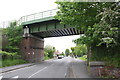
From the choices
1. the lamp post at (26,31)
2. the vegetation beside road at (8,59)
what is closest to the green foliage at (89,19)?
the vegetation beside road at (8,59)

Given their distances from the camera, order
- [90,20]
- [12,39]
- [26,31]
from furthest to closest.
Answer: [26,31], [12,39], [90,20]

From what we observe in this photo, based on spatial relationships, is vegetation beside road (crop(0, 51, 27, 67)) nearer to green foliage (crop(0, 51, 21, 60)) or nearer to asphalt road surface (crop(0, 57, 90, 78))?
green foliage (crop(0, 51, 21, 60))

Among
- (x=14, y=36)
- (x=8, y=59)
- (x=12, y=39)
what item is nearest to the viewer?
(x=8, y=59)

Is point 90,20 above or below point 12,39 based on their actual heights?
below

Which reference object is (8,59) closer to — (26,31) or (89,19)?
(26,31)

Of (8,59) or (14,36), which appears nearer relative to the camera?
(8,59)

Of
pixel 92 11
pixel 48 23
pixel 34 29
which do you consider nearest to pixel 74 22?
pixel 92 11

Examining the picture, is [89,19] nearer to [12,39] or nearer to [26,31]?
[12,39]

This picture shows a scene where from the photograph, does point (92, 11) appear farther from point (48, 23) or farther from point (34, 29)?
point (34, 29)

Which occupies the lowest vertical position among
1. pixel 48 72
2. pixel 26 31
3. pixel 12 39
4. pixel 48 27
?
pixel 48 72

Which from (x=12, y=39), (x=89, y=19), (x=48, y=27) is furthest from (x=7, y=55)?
(x=89, y=19)

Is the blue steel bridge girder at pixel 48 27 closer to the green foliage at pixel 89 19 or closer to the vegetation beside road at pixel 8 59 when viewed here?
the vegetation beside road at pixel 8 59

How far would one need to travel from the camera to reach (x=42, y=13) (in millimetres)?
27875

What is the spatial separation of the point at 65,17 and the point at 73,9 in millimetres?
1116
